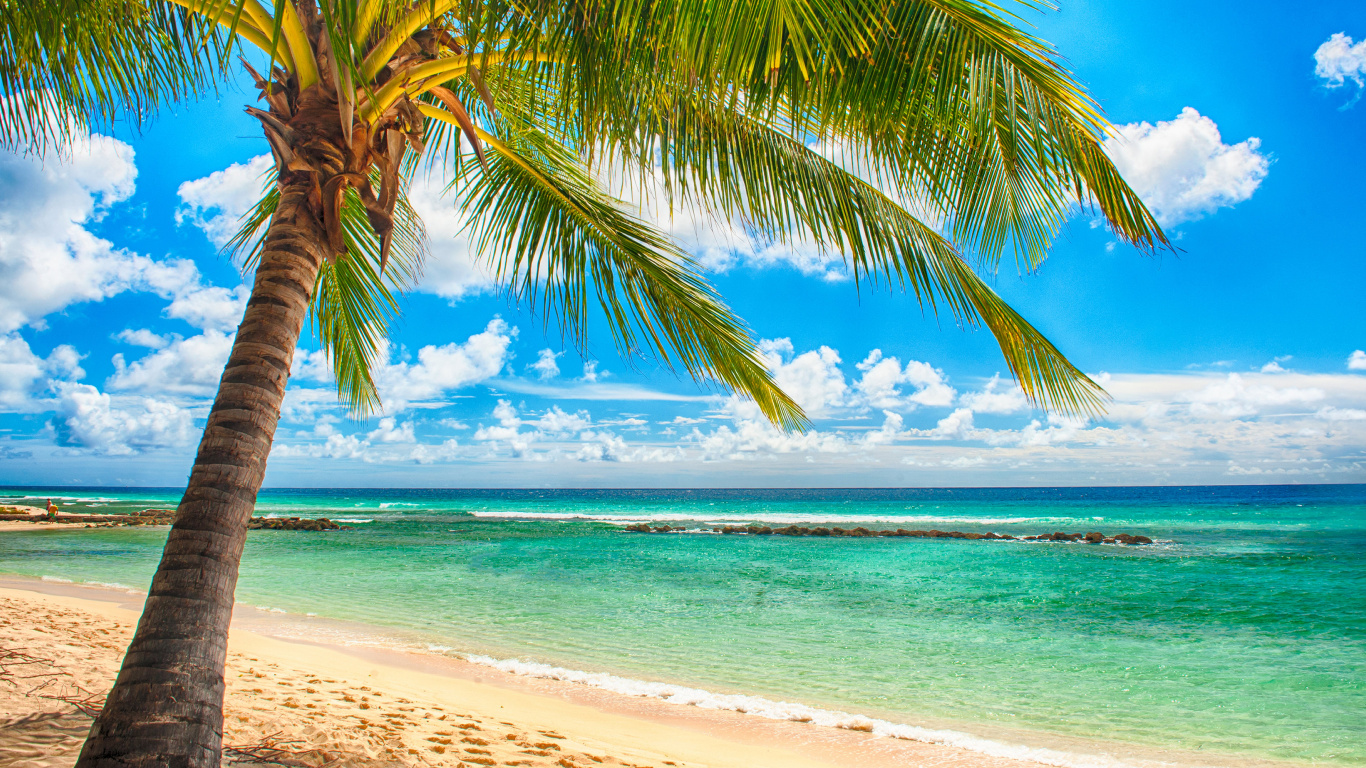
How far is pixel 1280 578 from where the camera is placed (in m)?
13.3

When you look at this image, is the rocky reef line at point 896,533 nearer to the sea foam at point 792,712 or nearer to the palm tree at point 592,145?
the sea foam at point 792,712

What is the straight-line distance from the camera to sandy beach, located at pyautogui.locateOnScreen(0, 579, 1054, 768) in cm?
308

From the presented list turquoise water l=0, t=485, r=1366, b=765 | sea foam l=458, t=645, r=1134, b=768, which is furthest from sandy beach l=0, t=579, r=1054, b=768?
turquoise water l=0, t=485, r=1366, b=765

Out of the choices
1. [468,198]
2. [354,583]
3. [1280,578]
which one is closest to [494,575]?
[354,583]

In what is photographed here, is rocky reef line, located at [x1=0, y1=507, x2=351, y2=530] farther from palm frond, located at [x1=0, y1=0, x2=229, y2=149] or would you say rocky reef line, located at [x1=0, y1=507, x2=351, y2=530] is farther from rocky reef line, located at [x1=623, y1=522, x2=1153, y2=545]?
palm frond, located at [x1=0, y1=0, x2=229, y2=149]

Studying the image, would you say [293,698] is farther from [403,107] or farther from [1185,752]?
[1185,752]

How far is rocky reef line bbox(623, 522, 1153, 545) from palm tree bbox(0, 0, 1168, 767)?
21155 millimetres

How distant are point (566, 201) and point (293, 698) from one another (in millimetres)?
3628

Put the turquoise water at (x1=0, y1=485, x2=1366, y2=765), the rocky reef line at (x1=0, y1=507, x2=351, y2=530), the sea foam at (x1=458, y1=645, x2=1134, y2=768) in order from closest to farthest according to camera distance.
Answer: the sea foam at (x1=458, y1=645, x2=1134, y2=768), the turquoise water at (x1=0, y1=485, x2=1366, y2=765), the rocky reef line at (x1=0, y1=507, x2=351, y2=530)

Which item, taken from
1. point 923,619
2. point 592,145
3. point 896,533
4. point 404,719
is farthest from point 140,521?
point 592,145

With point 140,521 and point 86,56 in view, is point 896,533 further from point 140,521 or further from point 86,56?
point 140,521

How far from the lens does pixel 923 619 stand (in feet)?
30.4

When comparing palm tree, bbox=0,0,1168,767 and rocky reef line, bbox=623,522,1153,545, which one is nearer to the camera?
palm tree, bbox=0,0,1168,767

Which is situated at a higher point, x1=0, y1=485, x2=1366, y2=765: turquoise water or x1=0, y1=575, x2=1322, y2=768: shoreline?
x1=0, y1=575, x2=1322, y2=768: shoreline
